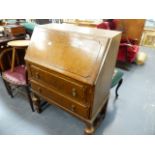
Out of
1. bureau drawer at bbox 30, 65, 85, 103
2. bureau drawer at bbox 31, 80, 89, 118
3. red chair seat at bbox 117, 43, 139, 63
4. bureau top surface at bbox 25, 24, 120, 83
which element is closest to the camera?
bureau top surface at bbox 25, 24, 120, 83

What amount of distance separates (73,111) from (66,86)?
29 centimetres

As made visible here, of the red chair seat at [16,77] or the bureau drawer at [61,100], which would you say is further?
the red chair seat at [16,77]

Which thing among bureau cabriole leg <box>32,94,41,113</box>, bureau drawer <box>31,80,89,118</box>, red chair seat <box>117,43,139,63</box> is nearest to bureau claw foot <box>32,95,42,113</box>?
bureau cabriole leg <box>32,94,41,113</box>

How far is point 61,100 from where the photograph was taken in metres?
1.38

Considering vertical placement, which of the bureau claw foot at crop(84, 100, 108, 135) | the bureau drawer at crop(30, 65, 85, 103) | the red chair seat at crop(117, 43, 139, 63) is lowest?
the bureau claw foot at crop(84, 100, 108, 135)

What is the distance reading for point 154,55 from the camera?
3.94 metres

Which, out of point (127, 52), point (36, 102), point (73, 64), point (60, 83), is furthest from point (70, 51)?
point (127, 52)

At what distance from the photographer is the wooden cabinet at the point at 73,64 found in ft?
3.43

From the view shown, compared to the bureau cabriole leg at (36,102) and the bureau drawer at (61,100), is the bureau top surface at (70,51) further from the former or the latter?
the bureau cabriole leg at (36,102)

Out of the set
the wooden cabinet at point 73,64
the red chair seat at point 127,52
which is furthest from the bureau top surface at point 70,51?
the red chair seat at point 127,52

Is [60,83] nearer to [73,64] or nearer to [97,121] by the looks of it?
[73,64]

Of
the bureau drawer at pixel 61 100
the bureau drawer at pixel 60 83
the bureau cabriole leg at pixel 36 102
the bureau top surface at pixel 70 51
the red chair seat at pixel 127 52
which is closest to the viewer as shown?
the bureau top surface at pixel 70 51

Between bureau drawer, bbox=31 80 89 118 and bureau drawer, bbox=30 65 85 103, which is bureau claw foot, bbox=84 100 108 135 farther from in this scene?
bureau drawer, bbox=30 65 85 103

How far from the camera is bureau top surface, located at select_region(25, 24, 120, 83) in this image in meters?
1.04
